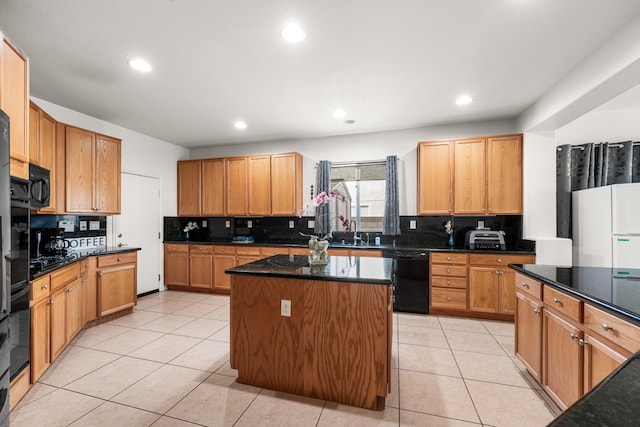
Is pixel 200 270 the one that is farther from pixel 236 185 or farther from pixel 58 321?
pixel 58 321

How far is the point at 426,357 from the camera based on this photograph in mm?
2641

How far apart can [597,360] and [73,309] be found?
4.18 metres

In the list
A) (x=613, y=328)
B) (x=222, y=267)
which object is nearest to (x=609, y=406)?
(x=613, y=328)

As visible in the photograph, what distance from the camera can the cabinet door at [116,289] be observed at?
3.38 metres

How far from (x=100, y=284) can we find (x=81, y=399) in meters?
1.71

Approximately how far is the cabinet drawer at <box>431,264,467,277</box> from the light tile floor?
73cm

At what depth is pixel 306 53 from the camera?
239 cm

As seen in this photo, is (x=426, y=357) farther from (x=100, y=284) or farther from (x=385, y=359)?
(x=100, y=284)

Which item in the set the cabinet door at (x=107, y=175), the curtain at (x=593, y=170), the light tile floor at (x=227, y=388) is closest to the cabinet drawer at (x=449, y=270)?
the light tile floor at (x=227, y=388)

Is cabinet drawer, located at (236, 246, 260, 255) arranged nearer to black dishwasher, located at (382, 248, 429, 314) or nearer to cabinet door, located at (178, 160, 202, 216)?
cabinet door, located at (178, 160, 202, 216)

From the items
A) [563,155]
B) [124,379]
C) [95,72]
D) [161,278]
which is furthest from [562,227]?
[161,278]

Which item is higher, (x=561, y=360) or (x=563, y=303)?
(x=563, y=303)

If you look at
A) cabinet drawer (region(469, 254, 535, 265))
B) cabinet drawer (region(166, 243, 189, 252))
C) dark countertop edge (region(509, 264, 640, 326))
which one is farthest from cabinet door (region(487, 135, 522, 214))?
cabinet drawer (region(166, 243, 189, 252))

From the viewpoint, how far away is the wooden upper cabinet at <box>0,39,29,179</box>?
1.74m
